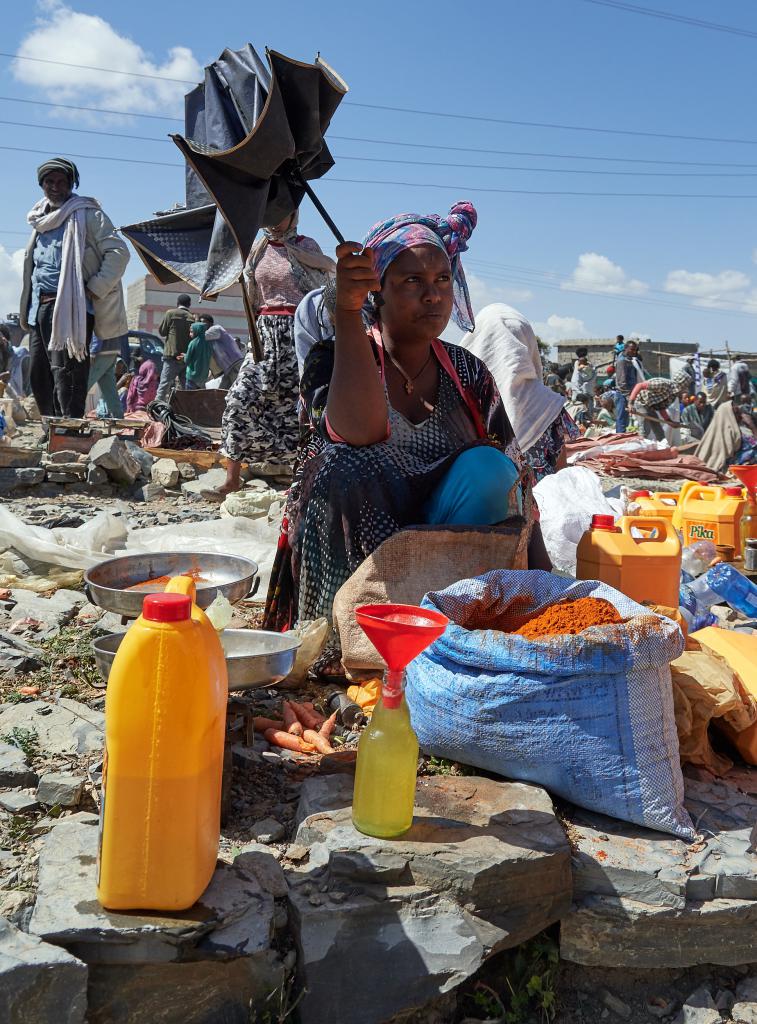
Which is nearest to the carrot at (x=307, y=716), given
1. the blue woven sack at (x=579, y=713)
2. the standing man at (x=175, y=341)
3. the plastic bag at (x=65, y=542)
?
the blue woven sack at (x=579, y=713)

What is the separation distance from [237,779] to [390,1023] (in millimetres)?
732

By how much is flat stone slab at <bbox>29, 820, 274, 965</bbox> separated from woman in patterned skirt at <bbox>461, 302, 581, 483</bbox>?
372 cm

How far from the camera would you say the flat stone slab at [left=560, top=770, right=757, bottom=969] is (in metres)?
1.85

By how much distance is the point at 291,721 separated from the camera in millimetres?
2494

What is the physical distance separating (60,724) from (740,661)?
209cm

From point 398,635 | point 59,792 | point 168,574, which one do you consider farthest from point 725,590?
point 59,792

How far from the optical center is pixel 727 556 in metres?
5.32

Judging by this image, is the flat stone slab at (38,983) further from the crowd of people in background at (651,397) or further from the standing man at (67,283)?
the crowd of people in background at (651,397)

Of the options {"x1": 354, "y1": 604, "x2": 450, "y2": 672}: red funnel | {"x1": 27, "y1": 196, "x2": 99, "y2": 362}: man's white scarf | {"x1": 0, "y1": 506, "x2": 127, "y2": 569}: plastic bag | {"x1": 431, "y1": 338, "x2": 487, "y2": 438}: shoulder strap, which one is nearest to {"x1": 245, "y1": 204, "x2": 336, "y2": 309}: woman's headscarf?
{"x1": 0, "y1": 506, "x2": 127, "y2": 569}: plastic bag

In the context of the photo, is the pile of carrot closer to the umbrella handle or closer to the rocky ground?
the rocky ground

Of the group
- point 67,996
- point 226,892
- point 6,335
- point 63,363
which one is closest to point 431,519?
point 226,892

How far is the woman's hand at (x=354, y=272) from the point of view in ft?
8.63

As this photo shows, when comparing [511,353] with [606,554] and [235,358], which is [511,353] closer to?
[606,554]

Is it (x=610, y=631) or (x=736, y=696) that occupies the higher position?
(x=610, y=631)
